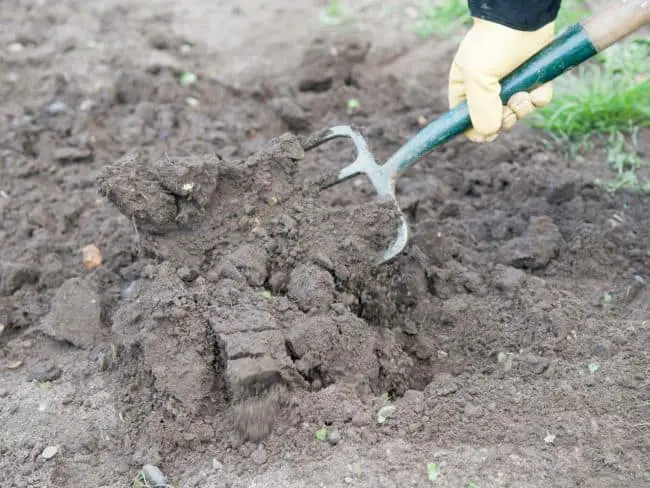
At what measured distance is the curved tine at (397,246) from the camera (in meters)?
2.93

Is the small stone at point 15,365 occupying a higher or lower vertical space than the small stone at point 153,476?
lower

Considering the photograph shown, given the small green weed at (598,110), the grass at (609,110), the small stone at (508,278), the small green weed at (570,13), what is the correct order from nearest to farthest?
the small stone at (508,278) → the grass at (609,110) → the small green weed at (598,110) → the small green weed at (570,13)

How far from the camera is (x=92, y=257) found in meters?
3.35

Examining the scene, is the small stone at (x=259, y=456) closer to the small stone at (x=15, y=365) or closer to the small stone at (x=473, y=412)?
the small stone at (x=473, y=412)

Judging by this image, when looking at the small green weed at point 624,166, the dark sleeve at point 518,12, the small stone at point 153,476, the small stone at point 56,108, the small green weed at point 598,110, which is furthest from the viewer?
the small stone at point 56,108

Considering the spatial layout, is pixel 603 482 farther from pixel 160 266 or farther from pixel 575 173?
pixel 575 173

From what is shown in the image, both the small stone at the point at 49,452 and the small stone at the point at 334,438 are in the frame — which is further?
the small stone at the point at 49,452

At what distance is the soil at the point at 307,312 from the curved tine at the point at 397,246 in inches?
1.4

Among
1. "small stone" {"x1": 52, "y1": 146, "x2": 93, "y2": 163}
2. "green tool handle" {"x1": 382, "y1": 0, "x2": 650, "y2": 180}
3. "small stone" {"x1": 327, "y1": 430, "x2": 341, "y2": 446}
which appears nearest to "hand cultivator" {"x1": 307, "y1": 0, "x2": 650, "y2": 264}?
"green tool handle" {"x1": 382, "y1": 0, "x2": 650, "y2": 180}

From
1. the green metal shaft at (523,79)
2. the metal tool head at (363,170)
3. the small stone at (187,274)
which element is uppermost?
the green metal shaft at (523,79)

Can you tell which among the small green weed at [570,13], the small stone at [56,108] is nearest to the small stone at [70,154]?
the small stone at [56,108]

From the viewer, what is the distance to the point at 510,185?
Result: 3.74 m

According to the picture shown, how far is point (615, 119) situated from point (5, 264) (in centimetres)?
312

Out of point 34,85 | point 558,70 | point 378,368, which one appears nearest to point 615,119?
point 558,70
